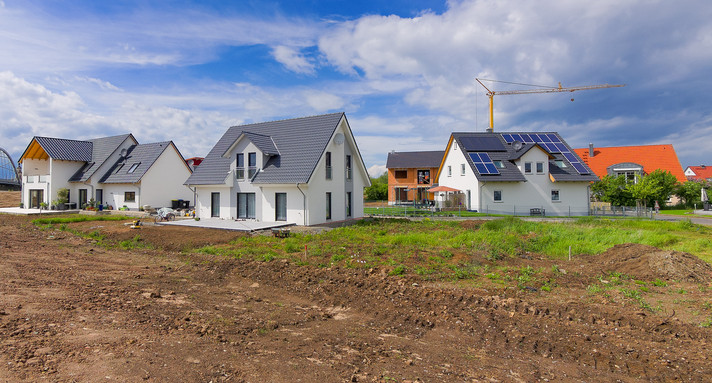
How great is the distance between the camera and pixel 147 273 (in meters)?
10.5

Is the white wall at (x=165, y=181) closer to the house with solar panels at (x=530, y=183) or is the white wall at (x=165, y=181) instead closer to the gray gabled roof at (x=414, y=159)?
the house with solar panels at (x=530, y=183)

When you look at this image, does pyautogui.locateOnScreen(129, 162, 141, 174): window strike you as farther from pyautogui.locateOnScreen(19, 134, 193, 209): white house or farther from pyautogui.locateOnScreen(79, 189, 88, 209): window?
pyautogui.locateOnScreen(79, 189, 88, 209): window

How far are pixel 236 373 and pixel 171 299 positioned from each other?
Answer: 3.98 meters

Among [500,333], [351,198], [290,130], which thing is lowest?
[500,333]

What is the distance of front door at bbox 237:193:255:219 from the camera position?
77.2 feet

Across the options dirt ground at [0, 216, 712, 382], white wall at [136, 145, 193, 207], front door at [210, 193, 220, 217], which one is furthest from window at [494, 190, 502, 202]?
white wall at [136, 145, 193, 207]

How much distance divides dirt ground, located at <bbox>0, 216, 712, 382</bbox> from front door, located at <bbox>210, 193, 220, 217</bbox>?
45.4ft

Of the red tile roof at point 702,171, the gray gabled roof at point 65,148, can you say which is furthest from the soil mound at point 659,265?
the red tile roof at point 702,171

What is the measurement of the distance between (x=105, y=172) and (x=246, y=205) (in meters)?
18.7

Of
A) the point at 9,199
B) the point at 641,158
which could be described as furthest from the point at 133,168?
the point at 641,158

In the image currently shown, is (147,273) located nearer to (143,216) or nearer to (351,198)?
(351,198)

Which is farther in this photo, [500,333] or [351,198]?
[351,198]

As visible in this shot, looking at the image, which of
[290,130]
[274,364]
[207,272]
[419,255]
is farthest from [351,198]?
[274,364]

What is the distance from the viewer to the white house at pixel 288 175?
2184 cm
